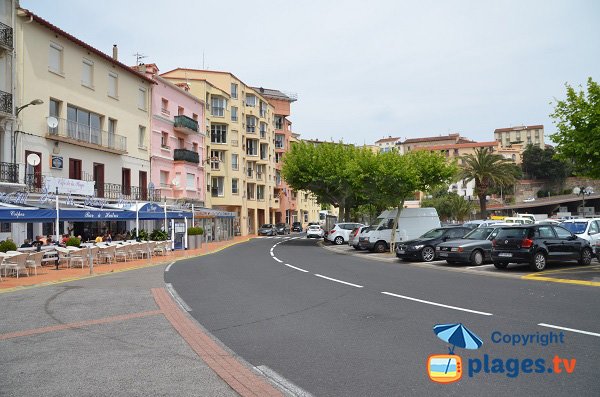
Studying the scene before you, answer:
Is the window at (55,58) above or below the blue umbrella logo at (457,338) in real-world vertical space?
above

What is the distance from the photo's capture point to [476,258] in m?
19.0

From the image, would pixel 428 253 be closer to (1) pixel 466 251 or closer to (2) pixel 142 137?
(1) pixel 466 251

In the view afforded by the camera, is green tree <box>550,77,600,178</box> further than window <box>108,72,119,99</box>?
No

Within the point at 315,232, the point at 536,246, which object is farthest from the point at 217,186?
the point at 536,246

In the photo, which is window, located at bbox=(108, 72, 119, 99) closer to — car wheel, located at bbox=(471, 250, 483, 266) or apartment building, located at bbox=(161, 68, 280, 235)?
apartment building, located at bbox=(161, 68, 280, 235)

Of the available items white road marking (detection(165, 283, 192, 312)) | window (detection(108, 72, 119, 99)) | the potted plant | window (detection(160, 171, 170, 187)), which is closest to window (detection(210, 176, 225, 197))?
window (detection(160, 171, 170, 187))

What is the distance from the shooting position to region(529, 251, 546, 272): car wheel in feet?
52.9

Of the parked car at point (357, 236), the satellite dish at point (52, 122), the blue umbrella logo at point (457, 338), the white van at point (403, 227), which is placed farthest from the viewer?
the parked car at point (357, 236)

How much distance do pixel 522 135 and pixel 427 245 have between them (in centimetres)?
13210

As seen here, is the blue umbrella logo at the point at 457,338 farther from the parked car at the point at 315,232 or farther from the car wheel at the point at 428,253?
the parked car at the point at 315,232

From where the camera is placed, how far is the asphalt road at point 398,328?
17.8 feet

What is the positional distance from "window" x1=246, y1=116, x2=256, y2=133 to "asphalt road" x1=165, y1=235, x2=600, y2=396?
54155mm

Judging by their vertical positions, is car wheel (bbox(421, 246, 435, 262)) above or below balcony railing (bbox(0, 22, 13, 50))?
below

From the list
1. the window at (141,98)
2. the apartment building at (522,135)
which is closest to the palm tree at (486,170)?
the window at (141,98)
